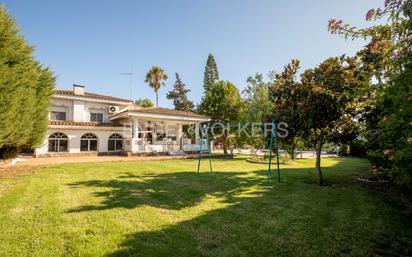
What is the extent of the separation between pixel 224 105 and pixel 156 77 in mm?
19760

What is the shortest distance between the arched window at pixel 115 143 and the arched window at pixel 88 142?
4.95 feet

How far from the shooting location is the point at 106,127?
2391cm

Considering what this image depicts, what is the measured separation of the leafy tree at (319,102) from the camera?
8.41m

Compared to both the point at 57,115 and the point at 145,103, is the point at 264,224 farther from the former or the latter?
the point at 145,103

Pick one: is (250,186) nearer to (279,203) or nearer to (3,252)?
(279,203)

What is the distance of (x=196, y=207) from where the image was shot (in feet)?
20.6

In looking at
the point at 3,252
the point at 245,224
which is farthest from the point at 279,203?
the point at 3,252

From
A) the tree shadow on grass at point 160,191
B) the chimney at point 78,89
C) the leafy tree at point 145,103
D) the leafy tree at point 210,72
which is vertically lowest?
the tree shadow on grass at point 160,191

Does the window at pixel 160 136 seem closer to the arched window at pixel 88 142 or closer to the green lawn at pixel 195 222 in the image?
the arched window at pixel 88 142

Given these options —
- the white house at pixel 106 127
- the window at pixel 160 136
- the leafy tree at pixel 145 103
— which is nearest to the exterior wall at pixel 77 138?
the white house at pixel 106 127

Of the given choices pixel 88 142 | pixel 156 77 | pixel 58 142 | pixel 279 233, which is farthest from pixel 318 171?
pixel 156 77

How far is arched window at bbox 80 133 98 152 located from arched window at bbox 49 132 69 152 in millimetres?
1344

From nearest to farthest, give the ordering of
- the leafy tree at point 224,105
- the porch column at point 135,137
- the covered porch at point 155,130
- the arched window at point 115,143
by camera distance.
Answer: the porch column at point 135,137 < the covered porch at point 155,130 < the arched window at point 115,143 < the leafy tree at point 224,105

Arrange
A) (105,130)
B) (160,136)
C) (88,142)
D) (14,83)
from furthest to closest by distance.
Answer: (160,136)
(105,130)
(88,142)
(14,83)
